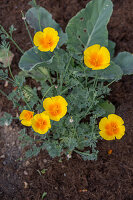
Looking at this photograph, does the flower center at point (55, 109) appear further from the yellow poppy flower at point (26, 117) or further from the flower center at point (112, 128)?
the flower center at point (112, 128)

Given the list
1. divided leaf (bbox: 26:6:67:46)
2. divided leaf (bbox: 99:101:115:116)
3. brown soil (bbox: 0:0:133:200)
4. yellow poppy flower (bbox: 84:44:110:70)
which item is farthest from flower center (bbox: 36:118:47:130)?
divided leaf (bbox: 26:6:67:46)

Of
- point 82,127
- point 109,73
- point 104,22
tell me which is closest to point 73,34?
point 104,22

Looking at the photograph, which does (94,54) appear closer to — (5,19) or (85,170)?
(85,170)

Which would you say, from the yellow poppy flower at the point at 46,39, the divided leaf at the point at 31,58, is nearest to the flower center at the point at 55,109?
the yellow poppy flower at the point at 46,39

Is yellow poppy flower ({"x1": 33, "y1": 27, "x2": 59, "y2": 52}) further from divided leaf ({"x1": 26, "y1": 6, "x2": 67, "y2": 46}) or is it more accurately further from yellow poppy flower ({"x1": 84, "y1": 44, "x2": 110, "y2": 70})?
divided leaf ({"x1": 26, "y1": 6, "x2": 67, "y2": 46})

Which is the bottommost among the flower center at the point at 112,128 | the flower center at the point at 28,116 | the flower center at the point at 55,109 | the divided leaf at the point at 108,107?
the divided leaf at the point at 108,107

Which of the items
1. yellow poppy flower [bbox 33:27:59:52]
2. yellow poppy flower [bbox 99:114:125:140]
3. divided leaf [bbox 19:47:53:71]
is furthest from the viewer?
divided leaf [bbox 19:47:53:71]

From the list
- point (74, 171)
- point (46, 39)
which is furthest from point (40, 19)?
point (74, 171)
